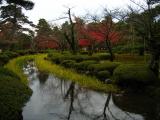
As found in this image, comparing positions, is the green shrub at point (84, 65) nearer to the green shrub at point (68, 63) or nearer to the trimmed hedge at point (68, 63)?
the green shrub at point (68, 63)

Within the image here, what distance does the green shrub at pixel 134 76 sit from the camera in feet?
48.0

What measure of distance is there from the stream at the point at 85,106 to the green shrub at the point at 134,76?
1192 mm

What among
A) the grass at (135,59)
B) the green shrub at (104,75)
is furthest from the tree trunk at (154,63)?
the grass at (135,59)

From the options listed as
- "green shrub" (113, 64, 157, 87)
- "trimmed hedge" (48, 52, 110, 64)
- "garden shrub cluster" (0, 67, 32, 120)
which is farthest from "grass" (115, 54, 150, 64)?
"garden shrub cluster" (0, 67, 32, 120)

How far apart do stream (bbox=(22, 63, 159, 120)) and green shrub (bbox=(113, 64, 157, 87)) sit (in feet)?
3.91

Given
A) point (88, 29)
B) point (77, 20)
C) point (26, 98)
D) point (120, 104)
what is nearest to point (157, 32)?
point (120, 104)

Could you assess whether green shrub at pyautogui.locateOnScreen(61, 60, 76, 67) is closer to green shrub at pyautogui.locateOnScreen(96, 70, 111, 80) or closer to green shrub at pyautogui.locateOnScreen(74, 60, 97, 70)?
green shrub at pyautogui.locateOnScreen(74, 60, 97, 70)

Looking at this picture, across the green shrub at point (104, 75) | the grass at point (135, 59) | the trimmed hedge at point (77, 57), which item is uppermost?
the trimmed hedge at point (77, 57)

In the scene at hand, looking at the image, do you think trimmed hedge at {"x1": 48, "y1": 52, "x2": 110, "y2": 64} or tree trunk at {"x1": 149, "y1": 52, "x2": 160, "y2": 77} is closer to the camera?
tree trunk at {"x1": 149, "y1": 52, "x2": 160, "y2": 77}

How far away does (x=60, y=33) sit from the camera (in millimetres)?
54656

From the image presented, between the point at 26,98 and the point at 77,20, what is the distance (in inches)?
1412

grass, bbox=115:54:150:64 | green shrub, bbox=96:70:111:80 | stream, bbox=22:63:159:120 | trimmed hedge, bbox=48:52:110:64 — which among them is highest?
trimmed hedge, bbox=48:52:110:64

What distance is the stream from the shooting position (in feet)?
34.7

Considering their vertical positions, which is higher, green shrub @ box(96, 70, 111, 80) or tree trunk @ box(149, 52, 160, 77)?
tree trunk @ box(149, 52, 160, 77)
